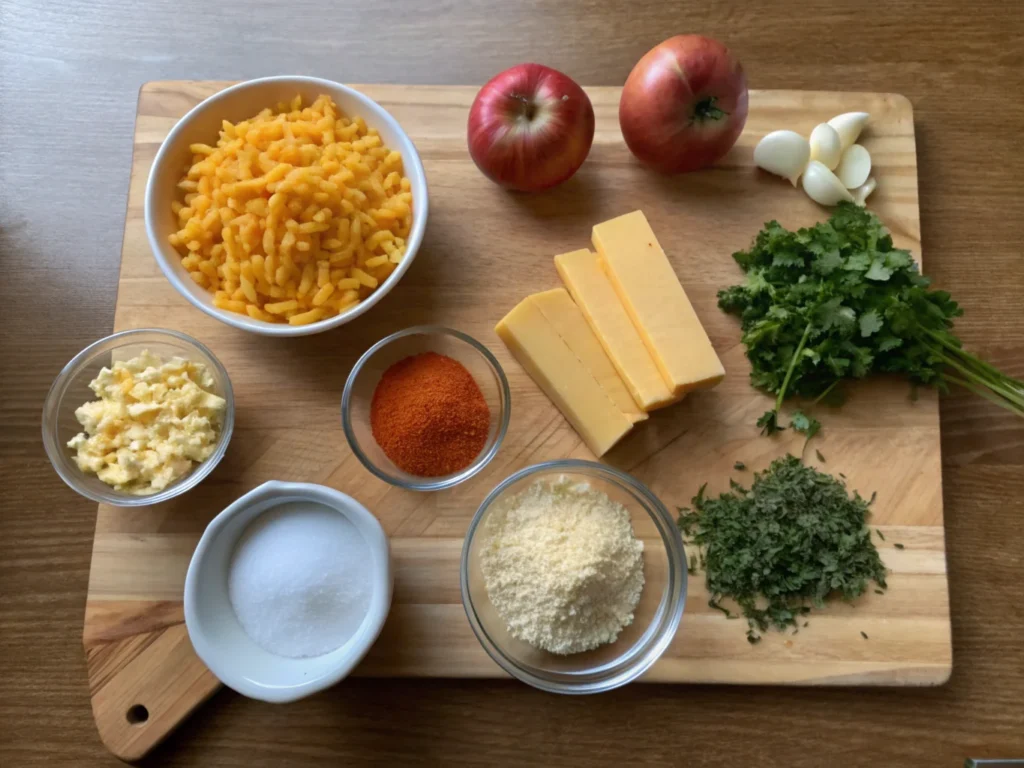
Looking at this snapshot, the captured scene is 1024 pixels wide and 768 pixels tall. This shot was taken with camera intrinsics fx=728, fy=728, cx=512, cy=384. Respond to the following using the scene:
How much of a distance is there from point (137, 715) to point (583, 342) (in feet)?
3.31

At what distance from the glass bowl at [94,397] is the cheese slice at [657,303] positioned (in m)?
0.72

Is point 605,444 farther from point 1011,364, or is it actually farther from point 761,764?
point 1011,364

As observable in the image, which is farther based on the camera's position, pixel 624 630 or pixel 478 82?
pixel 478 82

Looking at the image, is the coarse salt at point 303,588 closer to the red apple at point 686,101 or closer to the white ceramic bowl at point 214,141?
the white ceramic bowl at point 214,141

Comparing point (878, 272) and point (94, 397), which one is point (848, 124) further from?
point (94, 397)

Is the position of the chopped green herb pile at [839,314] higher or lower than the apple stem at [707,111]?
lower

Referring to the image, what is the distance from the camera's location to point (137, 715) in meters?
1.24

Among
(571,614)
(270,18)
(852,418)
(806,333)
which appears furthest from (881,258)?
(270,18)

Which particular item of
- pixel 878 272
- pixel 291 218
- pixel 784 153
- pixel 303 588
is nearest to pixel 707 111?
pixel 784 153

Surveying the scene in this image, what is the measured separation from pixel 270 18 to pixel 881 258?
133cm

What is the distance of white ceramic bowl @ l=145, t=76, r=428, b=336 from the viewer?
124 cm

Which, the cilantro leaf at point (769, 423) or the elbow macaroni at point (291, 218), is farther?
the cilantro leaf at point (769, 423)

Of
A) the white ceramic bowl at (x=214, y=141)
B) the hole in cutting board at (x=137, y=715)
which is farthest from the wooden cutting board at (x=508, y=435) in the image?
the white ceramic bowl at (x=214, y=141)

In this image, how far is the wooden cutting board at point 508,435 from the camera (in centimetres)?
125
